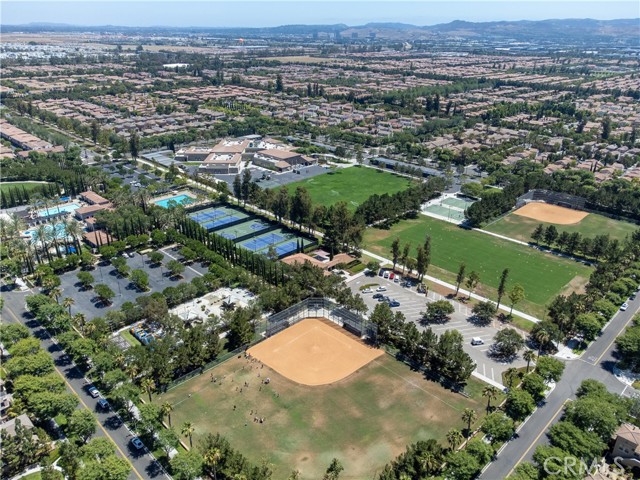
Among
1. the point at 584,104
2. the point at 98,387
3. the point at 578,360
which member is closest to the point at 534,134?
the point at 584,104

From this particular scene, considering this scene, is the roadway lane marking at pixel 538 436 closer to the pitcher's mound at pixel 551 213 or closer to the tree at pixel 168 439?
the tree at pixel 168 439

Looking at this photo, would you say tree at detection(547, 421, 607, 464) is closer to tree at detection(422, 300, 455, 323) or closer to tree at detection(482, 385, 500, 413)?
tree at detection(482, 385, 500, 413)

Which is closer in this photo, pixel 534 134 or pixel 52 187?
pixel 52 187

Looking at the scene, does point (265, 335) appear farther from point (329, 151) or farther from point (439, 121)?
point (439, 121)

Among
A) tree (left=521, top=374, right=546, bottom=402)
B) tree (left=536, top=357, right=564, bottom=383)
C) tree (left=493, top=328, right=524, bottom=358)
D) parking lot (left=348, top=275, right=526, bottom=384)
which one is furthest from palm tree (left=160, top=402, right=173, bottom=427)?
tree (left=536, top=357, right=564, bottom=383)

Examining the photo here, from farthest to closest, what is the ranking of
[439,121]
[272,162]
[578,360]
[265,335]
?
[439,121], [272,162], [265,335], [578,360]

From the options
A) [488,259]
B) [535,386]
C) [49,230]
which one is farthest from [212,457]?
[49,230]

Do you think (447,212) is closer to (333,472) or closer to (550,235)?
(550,235)

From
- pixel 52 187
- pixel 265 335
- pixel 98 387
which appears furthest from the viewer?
pixel 52 187
